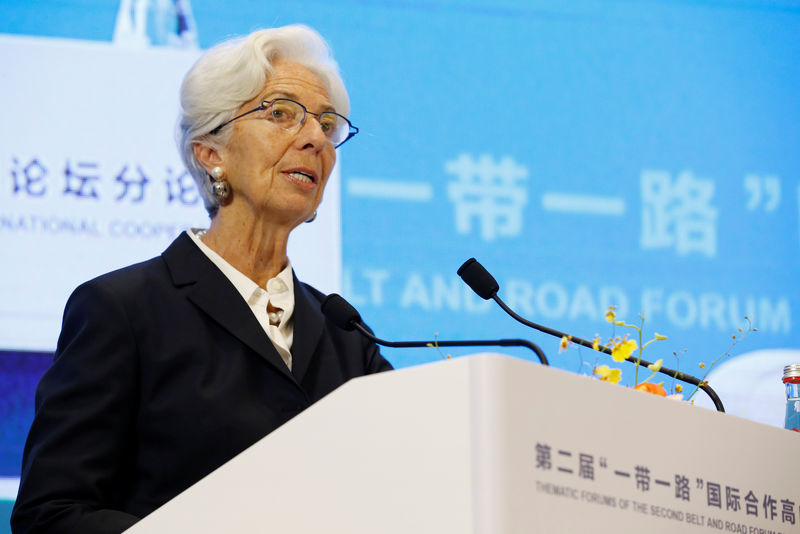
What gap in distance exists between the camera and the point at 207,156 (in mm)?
2141

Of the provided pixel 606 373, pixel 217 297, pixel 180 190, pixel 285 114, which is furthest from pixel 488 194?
pixel 606 373

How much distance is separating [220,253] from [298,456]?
0.98 meters

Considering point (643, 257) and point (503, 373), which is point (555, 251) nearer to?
point (643, 257)

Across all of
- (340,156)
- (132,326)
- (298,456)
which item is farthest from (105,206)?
(298,456)

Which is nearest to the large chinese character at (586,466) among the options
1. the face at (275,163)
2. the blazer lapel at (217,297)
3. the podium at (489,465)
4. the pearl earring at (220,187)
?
the podium at (489,465)

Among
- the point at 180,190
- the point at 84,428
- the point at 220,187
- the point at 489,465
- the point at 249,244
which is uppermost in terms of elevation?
the point at 180,190

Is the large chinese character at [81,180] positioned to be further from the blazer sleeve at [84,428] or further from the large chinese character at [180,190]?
the blazer sleeve at [84,428]

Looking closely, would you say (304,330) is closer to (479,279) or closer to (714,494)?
(479,279)

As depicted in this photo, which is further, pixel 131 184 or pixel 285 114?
pixel 131 184

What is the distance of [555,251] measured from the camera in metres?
2.96

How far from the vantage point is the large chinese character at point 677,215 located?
305 centimetres

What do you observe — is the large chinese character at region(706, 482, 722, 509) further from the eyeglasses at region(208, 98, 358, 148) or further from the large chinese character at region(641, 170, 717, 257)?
the large chinese character at region(641, 170, 717, 257)

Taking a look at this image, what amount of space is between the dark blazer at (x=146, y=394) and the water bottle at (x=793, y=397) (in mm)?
810

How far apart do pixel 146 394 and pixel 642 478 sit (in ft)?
3.06
